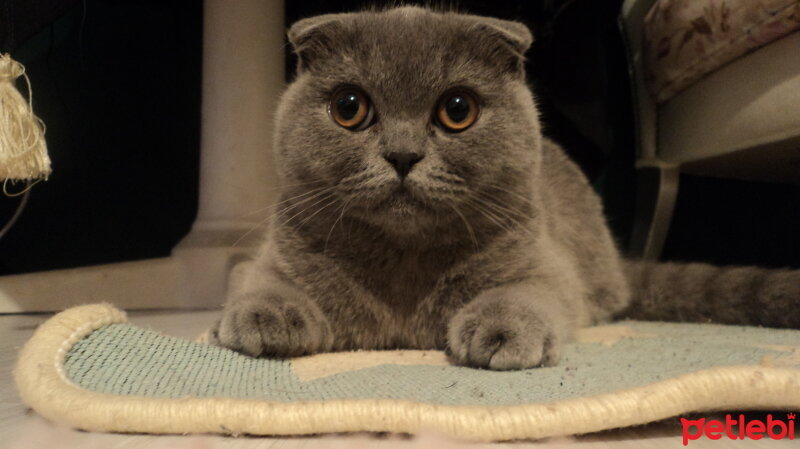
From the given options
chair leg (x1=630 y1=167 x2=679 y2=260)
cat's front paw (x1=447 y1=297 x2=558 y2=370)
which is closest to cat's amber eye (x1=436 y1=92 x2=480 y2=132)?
cat's front paw (x1=447 y1=297 x2=558 y2=370)

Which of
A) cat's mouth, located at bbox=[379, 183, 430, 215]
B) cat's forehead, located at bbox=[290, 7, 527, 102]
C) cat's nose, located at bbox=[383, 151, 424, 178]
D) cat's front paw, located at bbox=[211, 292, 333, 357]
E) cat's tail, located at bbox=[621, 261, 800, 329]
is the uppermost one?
cat's forehead, located at bbox=[290, 7, 527, 102]

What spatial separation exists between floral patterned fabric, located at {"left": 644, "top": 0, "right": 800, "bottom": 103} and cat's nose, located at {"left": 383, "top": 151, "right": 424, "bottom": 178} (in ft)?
2.93

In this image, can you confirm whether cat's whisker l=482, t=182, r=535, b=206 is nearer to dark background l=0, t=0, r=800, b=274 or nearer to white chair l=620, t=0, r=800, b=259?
white chair l=620, t=0, r=800, b=259

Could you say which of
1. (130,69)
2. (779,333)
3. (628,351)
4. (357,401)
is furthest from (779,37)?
(130,69)

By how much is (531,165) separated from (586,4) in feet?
4.77

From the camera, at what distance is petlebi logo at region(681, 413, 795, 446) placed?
0.61 meters

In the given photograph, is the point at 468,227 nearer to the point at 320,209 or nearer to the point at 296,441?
the point at 320,209

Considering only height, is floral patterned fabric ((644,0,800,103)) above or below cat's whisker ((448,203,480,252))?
above

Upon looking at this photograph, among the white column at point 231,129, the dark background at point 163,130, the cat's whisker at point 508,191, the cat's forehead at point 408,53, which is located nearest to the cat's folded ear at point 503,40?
the cat's forehead at point 408,53

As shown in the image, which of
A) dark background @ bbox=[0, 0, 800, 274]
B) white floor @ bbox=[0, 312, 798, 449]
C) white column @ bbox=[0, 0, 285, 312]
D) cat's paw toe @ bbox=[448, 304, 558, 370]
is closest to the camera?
white floor @ bbox=[0, 312, 798, 449]

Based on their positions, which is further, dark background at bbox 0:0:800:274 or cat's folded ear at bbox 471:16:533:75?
dark background at bbox 0:0:800:274

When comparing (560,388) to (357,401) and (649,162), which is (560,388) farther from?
(649,162)

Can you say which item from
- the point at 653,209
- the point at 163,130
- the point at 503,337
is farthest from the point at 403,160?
A: the point at 163,130

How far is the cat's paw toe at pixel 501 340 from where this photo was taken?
2.68ft
